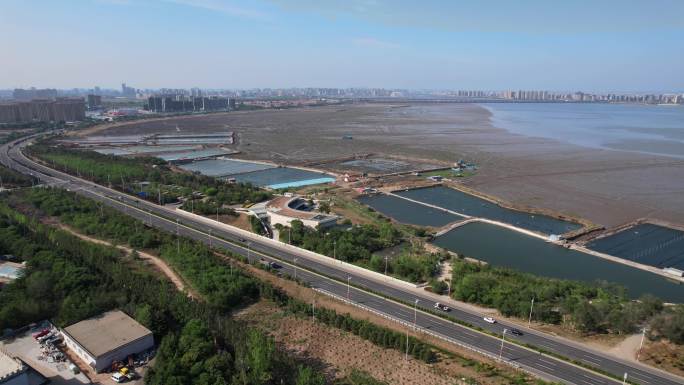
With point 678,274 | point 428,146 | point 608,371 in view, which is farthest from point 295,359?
point 428,146

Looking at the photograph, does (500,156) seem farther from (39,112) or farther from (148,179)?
(39,112)

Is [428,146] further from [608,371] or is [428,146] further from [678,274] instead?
[608,371]

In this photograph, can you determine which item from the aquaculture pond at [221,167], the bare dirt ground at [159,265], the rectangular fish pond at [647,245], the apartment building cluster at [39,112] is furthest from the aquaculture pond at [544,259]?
the apartment building cluster at [39,112]

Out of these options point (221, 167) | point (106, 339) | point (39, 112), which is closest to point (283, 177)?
point (221, 167)

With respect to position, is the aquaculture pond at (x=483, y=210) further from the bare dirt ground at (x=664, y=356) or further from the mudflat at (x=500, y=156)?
the bare dirt ground at (x=664, y=356)

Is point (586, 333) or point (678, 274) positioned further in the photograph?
point (678, 274)
